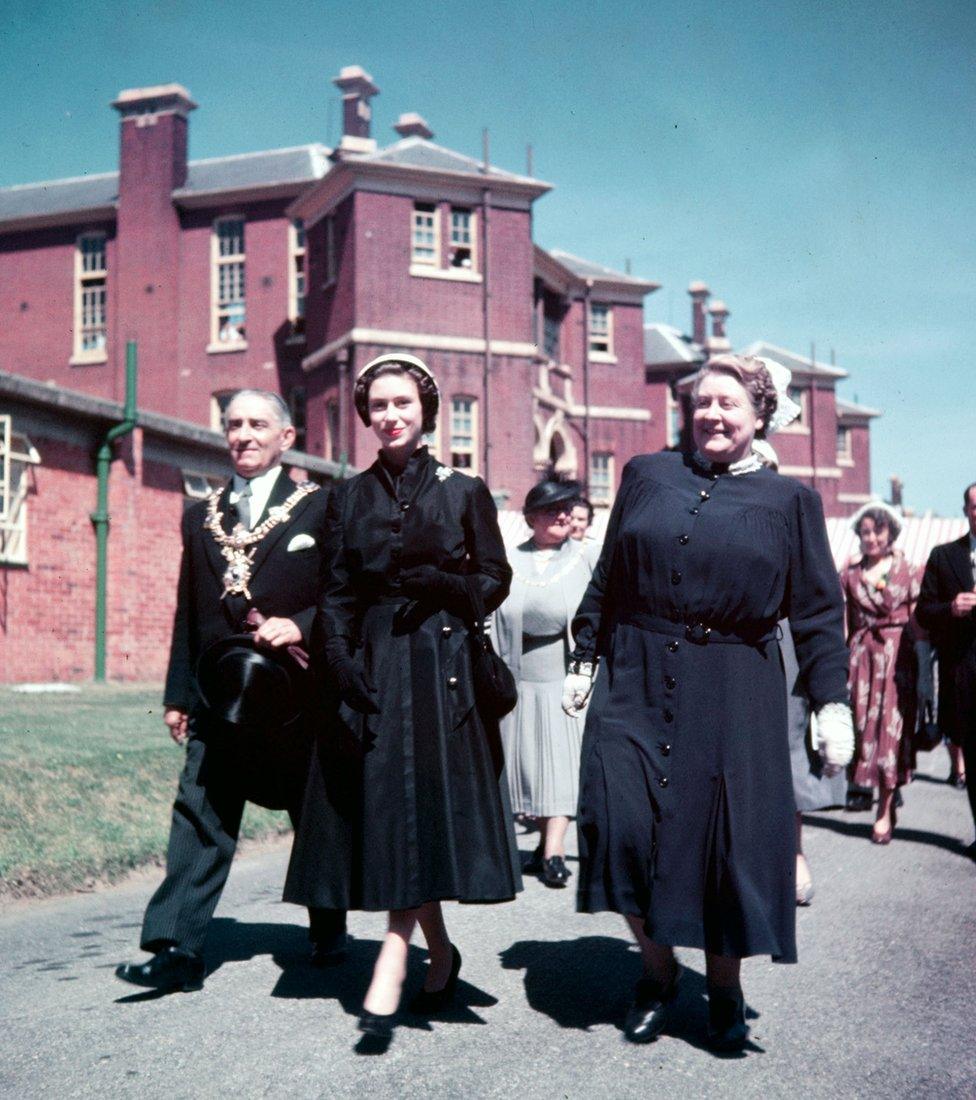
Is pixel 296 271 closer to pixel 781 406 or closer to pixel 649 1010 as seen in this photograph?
pixel 781 406

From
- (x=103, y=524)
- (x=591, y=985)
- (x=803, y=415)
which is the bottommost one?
(x=591, y=985)

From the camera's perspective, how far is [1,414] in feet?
61.9

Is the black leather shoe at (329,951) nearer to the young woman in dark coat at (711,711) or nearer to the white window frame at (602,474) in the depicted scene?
the young woman in dark coat at (711,711)

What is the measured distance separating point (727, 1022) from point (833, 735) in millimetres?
942

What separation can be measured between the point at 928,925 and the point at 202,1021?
11.2 ft

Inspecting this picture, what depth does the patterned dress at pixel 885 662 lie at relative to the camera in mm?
9570

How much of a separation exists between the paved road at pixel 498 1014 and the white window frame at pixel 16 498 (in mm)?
13112

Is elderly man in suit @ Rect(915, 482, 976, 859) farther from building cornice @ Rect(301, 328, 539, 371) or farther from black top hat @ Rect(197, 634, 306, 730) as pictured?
building cornice @ Rect(301, 328, 539, 371)

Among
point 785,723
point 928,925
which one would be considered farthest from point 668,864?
point 928,925

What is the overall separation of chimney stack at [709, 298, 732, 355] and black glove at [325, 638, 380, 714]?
168ft

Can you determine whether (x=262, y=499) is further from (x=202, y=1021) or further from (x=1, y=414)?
(x=1, y=414)

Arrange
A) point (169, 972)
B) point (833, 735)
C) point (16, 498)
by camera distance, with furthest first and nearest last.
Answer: point (16, 498)
point (169, 972)
point (833, 735)

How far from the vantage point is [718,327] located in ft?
185

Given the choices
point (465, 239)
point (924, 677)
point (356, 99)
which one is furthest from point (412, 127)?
point (924, 677)
